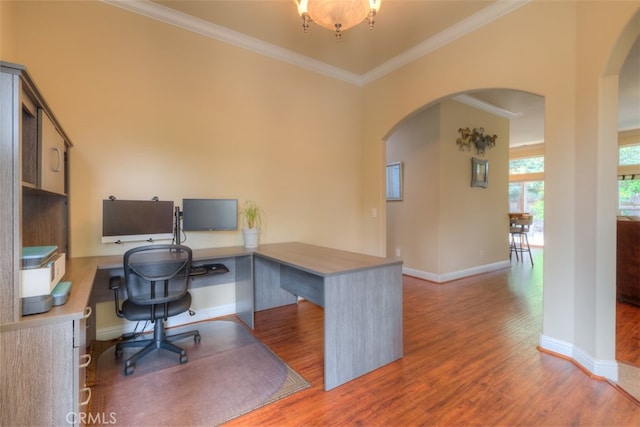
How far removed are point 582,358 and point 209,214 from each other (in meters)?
3.29

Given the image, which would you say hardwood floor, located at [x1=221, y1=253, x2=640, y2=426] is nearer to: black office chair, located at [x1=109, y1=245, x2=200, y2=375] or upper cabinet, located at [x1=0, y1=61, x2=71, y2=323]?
black office chair, located at [x1=109, y1=245, x2=200, y2=375]

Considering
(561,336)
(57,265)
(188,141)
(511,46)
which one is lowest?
(561,336)

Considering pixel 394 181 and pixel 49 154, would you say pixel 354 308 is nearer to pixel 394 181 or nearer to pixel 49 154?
pixel 49 154

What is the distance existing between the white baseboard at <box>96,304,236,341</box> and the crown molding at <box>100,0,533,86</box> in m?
2.89

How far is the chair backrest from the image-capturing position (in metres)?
2.03

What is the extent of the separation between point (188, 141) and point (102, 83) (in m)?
0.81

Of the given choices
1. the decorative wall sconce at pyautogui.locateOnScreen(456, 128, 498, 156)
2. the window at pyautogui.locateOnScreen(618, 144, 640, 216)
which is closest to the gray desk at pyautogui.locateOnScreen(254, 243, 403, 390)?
the decorative wall sconce at pyautogui.locateOnScreen(456, 128, 498, 156)

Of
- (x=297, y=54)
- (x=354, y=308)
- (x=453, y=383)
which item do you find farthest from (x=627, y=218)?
(x=297, y=54)

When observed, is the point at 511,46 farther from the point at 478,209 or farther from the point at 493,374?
the point at 478,209

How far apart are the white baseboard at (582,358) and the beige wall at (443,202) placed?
2.09m

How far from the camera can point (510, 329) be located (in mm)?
2789

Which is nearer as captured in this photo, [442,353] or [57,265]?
[57,265]

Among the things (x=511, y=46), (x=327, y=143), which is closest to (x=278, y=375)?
(x=327, y=143)

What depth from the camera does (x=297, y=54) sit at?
11.6ft
